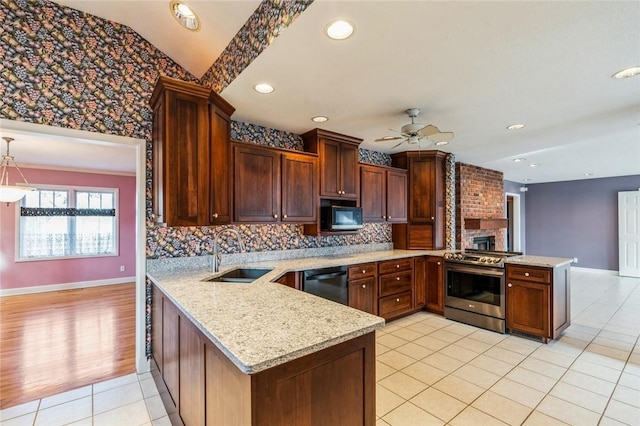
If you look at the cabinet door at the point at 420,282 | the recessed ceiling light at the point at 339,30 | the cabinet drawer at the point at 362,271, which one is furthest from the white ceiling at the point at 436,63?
the cabinet door at the point at 420,282

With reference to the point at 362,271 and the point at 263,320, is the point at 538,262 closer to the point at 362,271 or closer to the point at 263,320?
the point at 362,271

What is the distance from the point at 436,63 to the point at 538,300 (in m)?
3.05

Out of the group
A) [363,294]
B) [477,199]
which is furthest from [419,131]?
[477,199]

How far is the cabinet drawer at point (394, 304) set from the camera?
4008mm

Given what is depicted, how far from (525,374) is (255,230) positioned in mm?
3092

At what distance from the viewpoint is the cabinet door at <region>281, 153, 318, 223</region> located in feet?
11.3

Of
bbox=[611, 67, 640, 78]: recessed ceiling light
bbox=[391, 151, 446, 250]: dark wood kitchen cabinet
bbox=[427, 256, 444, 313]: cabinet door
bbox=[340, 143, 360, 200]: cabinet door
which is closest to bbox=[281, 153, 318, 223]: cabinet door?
bbox=[340, 143, 360, 200]: cabinet door

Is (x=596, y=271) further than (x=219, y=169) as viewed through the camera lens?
Yes

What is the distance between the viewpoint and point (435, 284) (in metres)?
4.49

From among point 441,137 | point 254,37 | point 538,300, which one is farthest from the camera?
point 538,300

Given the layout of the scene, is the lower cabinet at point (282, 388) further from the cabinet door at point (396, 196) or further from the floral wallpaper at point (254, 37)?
the cabinet door at point (396, 196)

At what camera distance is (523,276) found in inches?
142

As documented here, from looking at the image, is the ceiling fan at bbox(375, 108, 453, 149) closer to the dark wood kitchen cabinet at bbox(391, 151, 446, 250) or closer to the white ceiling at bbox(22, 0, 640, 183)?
the white ceiling at bbox(22, 0, 640, 183)

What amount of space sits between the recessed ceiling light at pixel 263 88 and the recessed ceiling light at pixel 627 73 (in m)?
2.73
